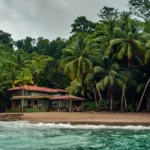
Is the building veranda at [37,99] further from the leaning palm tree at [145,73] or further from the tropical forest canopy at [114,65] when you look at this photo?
the leaning palm tree at [145,73]

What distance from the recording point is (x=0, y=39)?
3698 inches

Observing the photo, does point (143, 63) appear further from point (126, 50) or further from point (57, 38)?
point (57, 38)

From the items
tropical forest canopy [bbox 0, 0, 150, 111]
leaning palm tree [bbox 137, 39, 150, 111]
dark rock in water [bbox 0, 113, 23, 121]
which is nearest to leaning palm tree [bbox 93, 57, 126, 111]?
tropical forest canopy [bbox 0, 0, 150, 111]

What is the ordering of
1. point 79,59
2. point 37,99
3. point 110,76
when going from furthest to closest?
1. point 37,99
2. point 79,59
3. point 110,76

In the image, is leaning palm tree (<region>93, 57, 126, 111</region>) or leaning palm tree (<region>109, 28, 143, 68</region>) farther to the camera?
leaning palm tree (<region>93, 57, 126, 111</region>)

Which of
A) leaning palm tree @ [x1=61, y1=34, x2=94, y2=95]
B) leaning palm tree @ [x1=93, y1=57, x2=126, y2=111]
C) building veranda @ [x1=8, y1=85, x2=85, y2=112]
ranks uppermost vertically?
leaning palm tree @ [x1=61, y1=34, x2=94, y2=95]

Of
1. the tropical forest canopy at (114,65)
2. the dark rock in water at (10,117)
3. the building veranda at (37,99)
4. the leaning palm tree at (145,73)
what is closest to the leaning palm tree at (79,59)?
the tropical forest canopy at (114,65)

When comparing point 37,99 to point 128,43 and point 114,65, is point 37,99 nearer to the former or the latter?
point 114,65

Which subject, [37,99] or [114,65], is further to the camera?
[37,99]

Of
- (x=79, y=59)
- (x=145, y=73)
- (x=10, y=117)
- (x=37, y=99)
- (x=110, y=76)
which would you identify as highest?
(x=79, y=59)

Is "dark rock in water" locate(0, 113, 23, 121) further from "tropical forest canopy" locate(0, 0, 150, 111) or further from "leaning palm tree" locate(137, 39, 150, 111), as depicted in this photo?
"leaning palm tree" locate(137, 39, 150, 111)

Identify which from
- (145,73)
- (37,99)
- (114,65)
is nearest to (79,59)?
(114,65)

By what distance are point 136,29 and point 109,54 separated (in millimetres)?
4463

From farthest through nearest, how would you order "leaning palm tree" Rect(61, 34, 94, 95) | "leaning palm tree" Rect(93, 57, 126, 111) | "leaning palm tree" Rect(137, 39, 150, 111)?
"leaning palm tree" Rect(61, 34, 94, 95)
"leaning palm tree" Rect(93, 57, 126, 111)
"leaning palm tree" Rect(137, 39, 150, 111)
